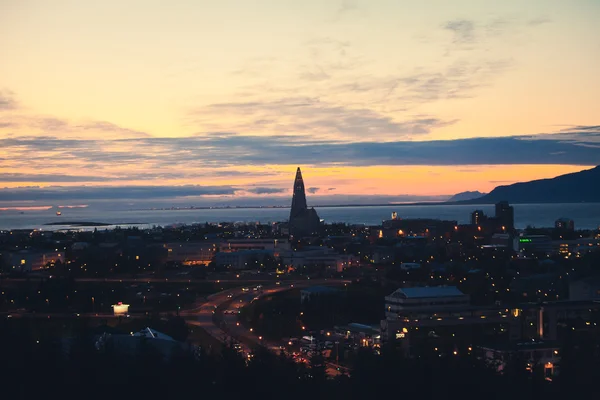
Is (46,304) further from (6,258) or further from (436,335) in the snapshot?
(6,258)

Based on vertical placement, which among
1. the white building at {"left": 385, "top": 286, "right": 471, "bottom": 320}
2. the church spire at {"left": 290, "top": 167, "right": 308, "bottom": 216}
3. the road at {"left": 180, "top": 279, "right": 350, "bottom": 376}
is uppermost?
the church spire at {"left": 290, "top": 167, "right": 308, "bottom": 216}

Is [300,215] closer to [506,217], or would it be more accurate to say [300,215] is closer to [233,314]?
[506,217]

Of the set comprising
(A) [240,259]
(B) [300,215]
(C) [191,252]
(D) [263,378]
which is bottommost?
(D) [263,378]

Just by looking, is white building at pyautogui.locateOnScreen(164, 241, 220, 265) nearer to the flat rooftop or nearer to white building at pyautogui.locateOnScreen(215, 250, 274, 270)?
white building at pyautogui.locateOnScreen(215, 250, 274, 270)

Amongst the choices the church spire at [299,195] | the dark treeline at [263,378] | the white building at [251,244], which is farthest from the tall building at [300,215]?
the dark treeline at [263,378]

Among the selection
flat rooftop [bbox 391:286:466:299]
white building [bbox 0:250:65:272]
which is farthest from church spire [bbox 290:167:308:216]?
flat rooftop [bbox 391:286:466:299]

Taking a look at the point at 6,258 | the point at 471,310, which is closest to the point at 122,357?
the point at 471,310

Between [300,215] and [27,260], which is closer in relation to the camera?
[27,260]

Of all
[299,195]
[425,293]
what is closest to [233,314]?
[425,293]
